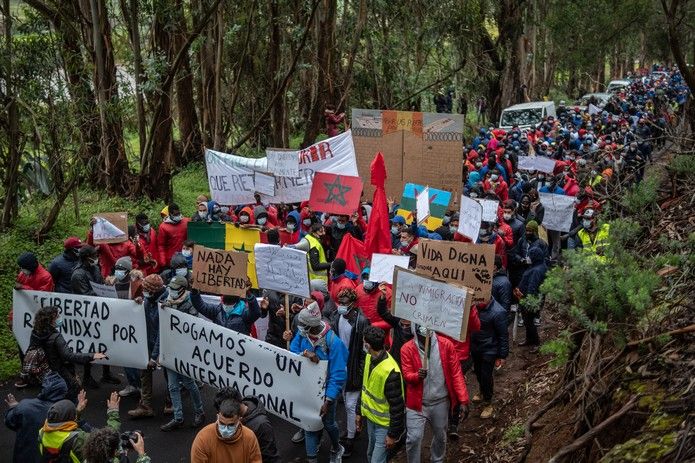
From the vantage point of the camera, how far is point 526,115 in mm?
28672

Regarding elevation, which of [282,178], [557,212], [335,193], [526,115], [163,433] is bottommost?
[163,433]

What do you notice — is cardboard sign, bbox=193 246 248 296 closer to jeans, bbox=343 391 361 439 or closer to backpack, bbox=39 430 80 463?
jeans, bbox=343 391 361 439

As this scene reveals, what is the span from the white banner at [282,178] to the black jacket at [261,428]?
7653 millimetres

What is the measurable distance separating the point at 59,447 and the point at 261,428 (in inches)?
57.8

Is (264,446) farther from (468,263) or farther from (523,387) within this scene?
(523,387)

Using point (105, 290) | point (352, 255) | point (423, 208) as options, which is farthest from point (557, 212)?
point (105, 290)

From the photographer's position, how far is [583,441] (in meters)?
4.73

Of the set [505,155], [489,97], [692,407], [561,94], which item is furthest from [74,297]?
[561,94]

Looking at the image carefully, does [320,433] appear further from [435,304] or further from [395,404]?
[435,304]

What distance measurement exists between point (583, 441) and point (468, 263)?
11.0 feet

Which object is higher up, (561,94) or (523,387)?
(561,94)

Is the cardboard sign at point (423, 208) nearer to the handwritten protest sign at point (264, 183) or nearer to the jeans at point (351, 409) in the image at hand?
the handwritten protest sign at point (264, 183)

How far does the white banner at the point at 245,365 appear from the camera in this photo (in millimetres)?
6914

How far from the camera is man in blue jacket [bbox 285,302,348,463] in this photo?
6.83 metres
